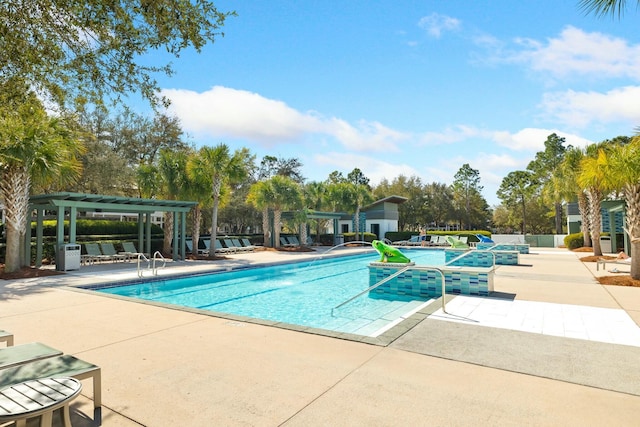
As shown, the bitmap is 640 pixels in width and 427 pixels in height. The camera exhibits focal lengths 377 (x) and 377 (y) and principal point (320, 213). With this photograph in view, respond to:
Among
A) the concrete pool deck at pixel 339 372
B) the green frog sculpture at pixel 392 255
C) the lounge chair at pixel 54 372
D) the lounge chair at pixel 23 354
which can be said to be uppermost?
the green frog sculpture at pixel 392 255

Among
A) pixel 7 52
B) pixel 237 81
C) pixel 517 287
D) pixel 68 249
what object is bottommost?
pixel 517 287

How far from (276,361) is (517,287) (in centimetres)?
732

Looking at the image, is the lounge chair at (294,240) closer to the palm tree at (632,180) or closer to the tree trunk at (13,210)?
the tree trunk at (13,210)

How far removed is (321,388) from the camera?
3258 millimetres

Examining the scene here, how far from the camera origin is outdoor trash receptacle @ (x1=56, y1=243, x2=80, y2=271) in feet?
41.9

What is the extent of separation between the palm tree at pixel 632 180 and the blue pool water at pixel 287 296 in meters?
6.02

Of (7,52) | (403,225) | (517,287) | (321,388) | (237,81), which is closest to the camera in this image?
(321,388)

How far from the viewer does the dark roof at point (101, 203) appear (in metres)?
12.8

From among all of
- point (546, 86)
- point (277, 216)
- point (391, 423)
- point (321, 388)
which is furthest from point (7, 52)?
point (277, 216)

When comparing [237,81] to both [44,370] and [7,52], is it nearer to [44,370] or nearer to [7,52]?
[7,52]

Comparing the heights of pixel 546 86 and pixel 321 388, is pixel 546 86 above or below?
above

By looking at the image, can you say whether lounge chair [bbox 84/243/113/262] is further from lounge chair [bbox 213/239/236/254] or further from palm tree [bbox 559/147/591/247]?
palm tree [bbox 559/147/591/247]

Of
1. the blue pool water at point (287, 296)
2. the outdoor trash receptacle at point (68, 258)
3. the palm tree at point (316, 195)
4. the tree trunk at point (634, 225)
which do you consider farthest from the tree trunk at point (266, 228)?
the tree trunk at point (634, 225)

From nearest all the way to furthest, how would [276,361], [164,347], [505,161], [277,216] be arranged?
1. [276,361]
2. [164,347]
3. [277,216]
4. [505,161]
